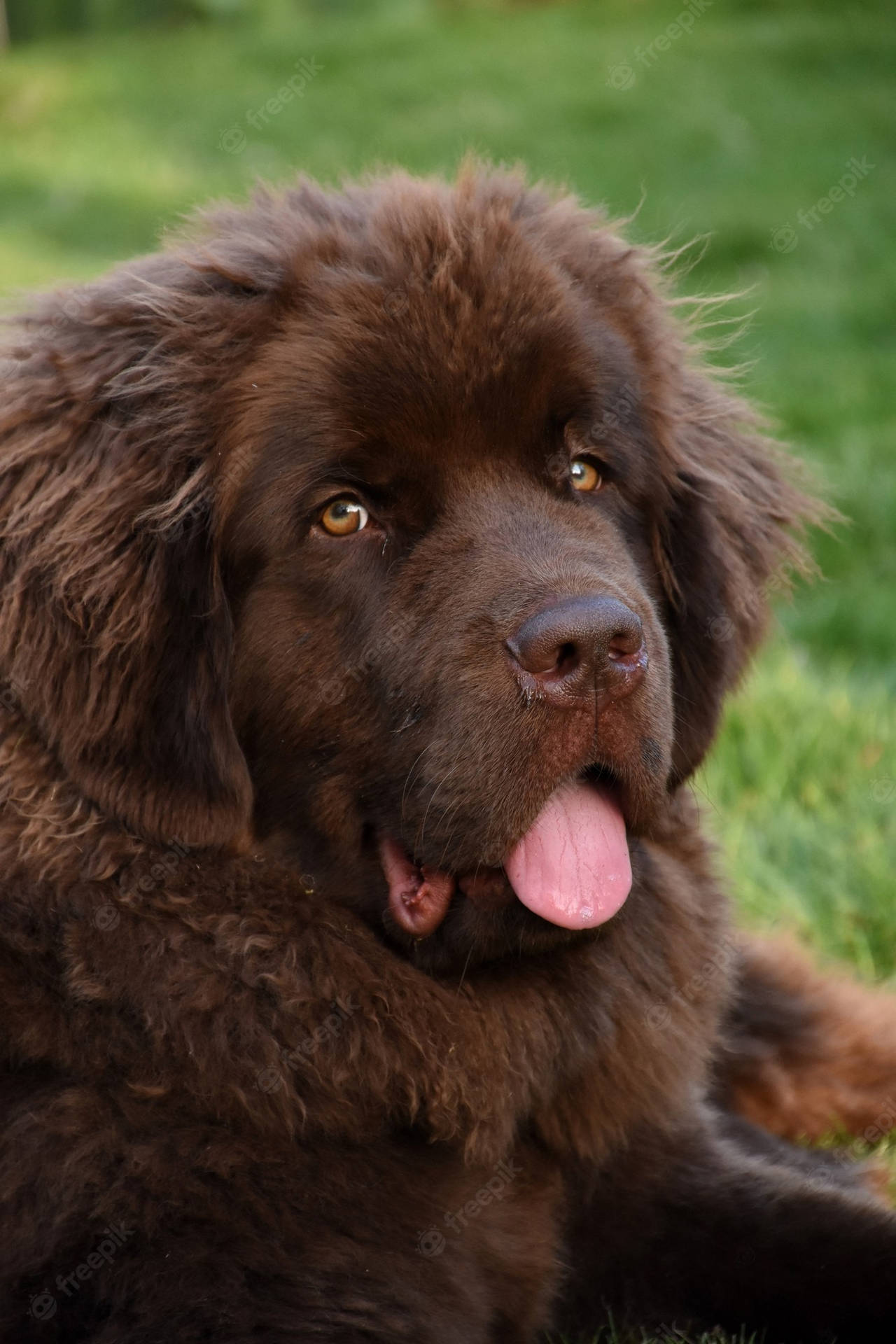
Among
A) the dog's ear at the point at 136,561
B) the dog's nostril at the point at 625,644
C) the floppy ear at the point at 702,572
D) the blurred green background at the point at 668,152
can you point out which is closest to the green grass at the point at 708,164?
the blurred green background at the point at 668,152

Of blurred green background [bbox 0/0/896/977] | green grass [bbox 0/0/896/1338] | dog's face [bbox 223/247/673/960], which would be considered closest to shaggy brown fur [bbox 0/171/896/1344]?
dog's face [bbox 223/247/673/960]

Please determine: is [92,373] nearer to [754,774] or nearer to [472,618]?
[472,618]

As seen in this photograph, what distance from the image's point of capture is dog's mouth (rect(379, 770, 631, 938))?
2.87 m

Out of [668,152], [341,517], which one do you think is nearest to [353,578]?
[341,517]

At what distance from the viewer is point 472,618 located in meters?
2.83

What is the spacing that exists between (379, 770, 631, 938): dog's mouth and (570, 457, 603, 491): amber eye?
601mm

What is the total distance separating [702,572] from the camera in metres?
3.39

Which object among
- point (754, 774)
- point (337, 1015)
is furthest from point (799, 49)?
point (337, 1015)

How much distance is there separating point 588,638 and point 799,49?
12702 mm

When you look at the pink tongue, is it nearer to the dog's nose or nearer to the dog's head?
the dog's head

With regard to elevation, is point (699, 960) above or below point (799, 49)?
below

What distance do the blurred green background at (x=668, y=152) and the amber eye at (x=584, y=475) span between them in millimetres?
1867

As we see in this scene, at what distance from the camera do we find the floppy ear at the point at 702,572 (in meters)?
3.38

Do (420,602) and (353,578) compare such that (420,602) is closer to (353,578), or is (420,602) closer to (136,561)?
(353,578)
